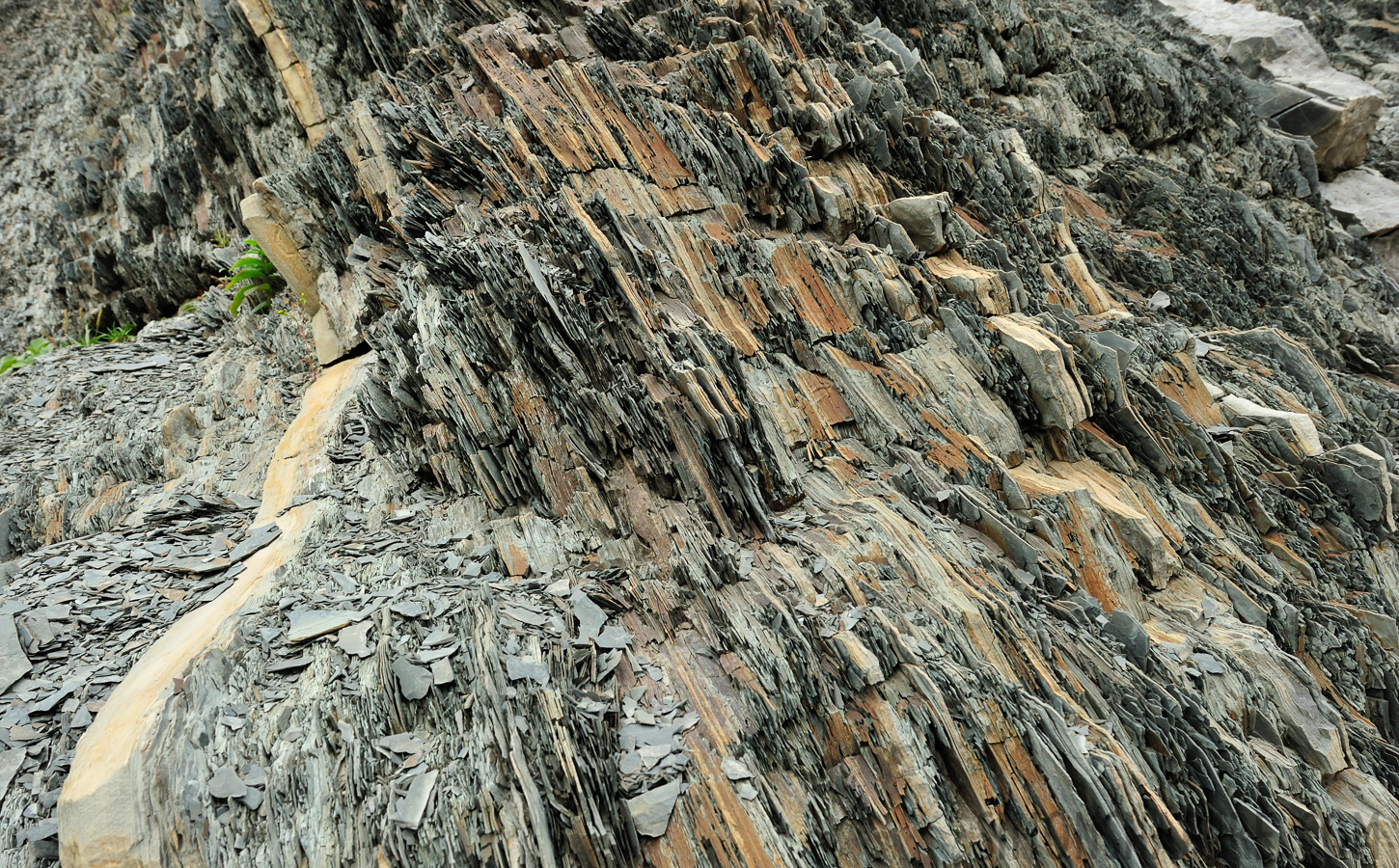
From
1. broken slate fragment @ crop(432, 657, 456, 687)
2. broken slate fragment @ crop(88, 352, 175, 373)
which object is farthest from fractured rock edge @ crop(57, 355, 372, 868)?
broken slate fragment @ crop(88, 352, 175, 373)

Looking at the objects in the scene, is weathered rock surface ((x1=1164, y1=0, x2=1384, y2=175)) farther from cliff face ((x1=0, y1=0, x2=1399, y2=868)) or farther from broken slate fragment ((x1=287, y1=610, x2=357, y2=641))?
broken slate fragment ((x1=287, y1=610, x2=357, y2=641))

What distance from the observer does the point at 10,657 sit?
9867 millimetres

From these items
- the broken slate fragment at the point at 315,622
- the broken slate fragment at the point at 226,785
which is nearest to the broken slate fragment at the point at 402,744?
the broken slate fragment at the point at 226,785

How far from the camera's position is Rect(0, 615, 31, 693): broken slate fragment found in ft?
31.6

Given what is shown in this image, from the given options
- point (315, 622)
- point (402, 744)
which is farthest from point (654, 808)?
point (315, 622)

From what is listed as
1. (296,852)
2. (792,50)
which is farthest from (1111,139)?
(296,852)

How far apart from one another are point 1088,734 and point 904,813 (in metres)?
2.84

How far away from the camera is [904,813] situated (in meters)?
9.06

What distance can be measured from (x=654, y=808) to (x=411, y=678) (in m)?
3.35

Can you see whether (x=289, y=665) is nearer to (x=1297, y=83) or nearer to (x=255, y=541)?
(x=255, y=541)

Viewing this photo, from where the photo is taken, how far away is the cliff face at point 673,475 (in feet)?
29.0

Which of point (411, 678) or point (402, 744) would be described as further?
point (411, 678)

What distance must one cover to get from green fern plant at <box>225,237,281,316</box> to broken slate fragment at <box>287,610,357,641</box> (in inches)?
523

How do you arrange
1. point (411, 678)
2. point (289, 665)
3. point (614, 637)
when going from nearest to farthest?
point (411, 678)
point (289, 665)
point (614, 637)
